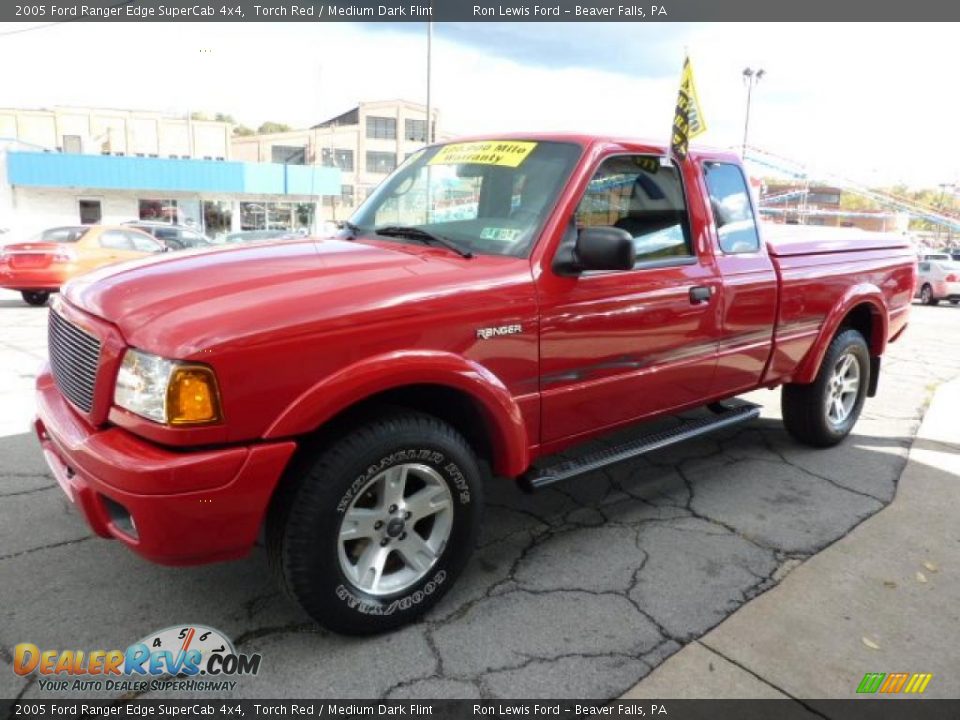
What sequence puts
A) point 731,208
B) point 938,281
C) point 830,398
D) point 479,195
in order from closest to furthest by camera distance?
point 479,195
point 731,208
point 830,398
point 938,281

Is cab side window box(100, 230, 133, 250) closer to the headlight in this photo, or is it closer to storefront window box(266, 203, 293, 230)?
the headlight

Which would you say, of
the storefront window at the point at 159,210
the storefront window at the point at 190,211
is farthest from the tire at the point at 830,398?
the storefront window at the point at 190,211

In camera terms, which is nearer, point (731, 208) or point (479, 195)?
point (479, 195)

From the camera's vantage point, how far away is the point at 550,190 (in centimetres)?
320

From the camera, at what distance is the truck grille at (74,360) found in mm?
2514

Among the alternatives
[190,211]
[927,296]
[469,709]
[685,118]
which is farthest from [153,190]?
[469,709]

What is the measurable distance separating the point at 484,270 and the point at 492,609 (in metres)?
1.39

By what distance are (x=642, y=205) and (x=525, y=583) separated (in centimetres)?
194

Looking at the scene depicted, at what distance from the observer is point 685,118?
376 centimetres

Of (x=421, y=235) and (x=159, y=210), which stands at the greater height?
(x=421, y=235)

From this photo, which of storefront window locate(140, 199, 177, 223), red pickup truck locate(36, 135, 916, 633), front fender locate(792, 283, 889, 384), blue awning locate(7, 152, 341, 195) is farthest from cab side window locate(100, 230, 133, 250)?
storefront window locate(140, 199, 177, 223)

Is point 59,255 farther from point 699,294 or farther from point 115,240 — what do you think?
point 699,294

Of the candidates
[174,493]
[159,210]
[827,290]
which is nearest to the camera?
[174,493]

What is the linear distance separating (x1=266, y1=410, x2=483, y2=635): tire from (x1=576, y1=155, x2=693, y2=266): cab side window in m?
1.29
